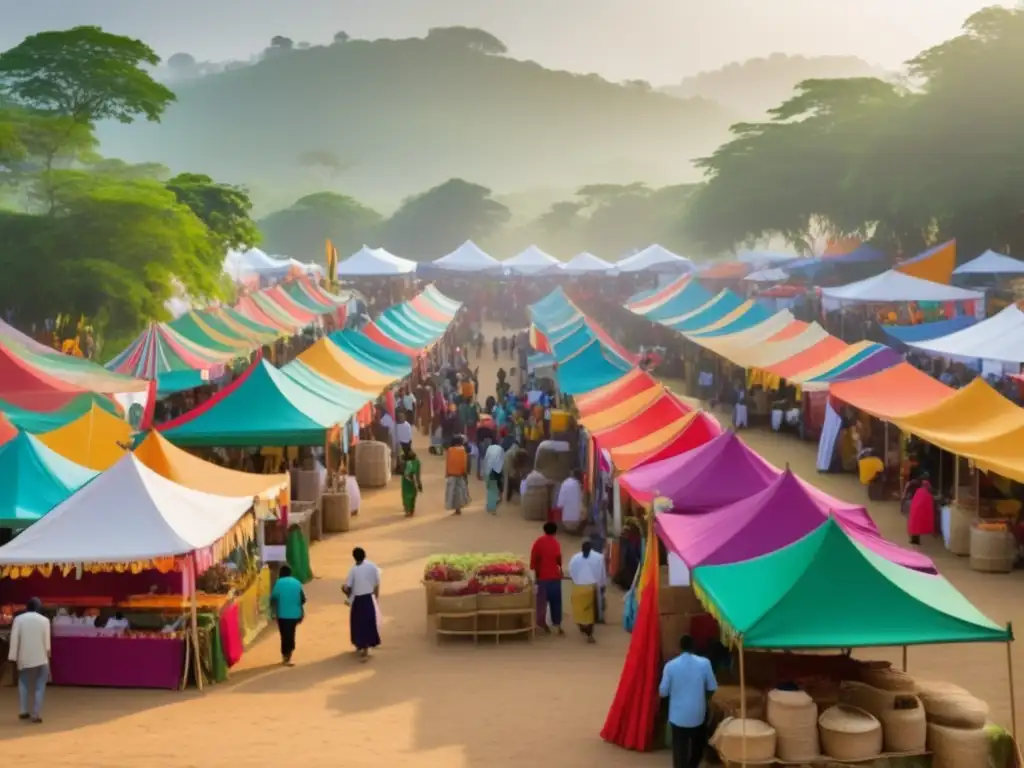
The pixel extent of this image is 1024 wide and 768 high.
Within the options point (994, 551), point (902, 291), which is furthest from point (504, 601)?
point (902, 291)

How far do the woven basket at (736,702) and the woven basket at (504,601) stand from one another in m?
3.46

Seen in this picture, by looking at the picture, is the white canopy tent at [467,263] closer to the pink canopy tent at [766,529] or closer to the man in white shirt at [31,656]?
the pink canopy tent at [766,529]

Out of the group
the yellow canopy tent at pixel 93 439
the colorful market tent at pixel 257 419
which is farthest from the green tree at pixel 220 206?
the yellow canopy tent at pixel 93 439

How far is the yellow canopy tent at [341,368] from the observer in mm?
20156

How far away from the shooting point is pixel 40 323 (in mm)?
33219

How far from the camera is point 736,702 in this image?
838 centimetres

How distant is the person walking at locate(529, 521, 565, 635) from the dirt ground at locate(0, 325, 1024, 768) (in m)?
0.27

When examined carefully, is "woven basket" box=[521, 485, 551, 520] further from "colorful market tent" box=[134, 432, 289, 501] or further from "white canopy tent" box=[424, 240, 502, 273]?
"white canopy tent" box=[424, 240, 502, 273]

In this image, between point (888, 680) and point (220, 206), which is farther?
point (220, 206)

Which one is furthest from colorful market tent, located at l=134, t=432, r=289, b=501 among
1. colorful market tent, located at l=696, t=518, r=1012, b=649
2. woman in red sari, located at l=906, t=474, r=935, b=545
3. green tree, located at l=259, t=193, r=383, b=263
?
green tree, located at l=259, t=193, r=383, b=263

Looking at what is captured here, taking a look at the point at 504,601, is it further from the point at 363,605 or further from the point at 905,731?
the point at 905,731

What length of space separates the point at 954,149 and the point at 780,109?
1762 cm

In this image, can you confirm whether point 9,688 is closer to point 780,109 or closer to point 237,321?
point 237,321

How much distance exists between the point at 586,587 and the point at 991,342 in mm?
13014
